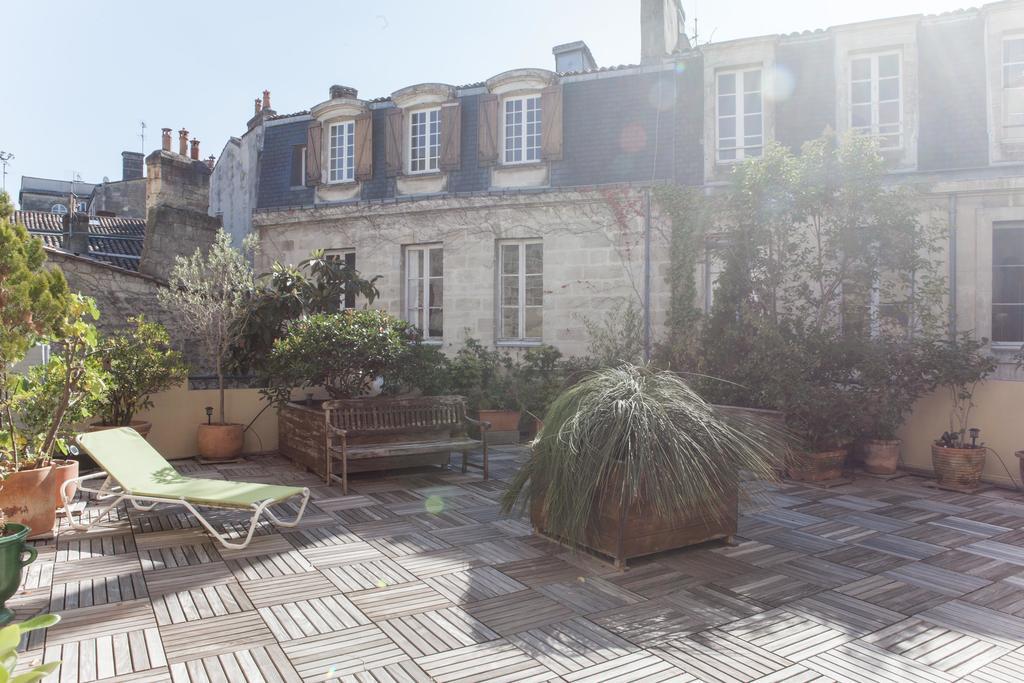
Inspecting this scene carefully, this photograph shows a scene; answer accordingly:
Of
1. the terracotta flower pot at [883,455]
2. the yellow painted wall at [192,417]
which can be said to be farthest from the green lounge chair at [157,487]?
the terracotta flower pot at [883,455]

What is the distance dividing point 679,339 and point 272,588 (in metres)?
6.73

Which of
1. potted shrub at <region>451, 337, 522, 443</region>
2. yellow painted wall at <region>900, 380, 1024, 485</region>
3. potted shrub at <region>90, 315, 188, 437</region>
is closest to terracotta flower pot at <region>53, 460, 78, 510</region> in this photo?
potted shrub at <region>90, 315, 188, 437</region>

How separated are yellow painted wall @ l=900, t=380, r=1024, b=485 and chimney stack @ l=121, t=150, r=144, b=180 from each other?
26242mm

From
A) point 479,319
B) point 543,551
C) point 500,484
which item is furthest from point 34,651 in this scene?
point 479,319

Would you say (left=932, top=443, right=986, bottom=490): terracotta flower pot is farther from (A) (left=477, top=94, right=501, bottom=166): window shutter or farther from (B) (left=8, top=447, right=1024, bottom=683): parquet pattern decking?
(A) (left=477, top=94, right=501, bottom=166): window shutter

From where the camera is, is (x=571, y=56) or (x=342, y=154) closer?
(x=342, y=154)

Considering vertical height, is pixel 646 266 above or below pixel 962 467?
above

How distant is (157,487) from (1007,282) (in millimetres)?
10178

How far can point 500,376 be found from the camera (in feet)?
35.4

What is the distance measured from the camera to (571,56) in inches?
560

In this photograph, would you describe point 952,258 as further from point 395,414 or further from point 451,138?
point 451,138

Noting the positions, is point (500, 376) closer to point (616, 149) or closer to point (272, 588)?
point (616, 149)

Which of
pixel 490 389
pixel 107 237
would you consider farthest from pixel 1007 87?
pixel 107 237

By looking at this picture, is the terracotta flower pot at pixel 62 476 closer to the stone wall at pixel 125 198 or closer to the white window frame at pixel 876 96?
the white window frame at pixel 876 96
